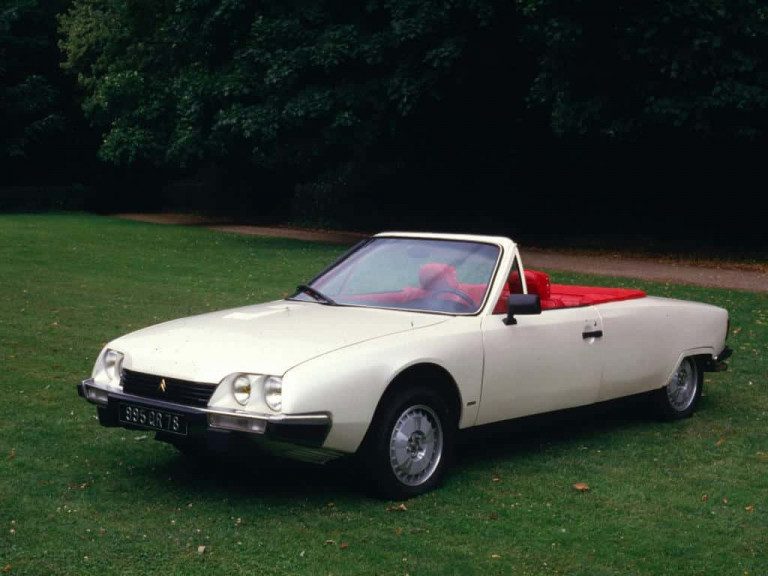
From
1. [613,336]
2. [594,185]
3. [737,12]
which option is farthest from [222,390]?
[594,185]

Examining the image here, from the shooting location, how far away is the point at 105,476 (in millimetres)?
6859

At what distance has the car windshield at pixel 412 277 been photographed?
24.0 feet

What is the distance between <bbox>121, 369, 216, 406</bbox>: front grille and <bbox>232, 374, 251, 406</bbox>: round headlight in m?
0.12

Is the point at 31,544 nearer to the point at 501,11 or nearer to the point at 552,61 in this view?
the point at 552,61

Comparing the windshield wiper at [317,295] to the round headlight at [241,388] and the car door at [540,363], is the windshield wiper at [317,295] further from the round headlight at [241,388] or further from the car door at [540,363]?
the round headlight at [241,388]

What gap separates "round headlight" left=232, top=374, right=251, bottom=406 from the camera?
19.9 feet

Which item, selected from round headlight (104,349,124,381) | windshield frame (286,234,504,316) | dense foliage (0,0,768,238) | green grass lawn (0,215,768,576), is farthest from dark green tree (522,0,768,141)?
round headlight (104,349,124,381)

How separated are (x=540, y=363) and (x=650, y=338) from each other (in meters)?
1.36

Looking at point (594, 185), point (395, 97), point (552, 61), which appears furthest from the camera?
point (594, 185)

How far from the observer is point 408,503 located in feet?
21.1

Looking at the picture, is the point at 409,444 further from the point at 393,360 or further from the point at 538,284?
the point at 538,284

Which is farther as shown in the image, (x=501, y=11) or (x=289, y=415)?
(x=501, y=11)

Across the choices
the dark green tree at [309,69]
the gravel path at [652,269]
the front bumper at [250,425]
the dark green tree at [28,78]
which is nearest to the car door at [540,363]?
the front bumper at [250,425]

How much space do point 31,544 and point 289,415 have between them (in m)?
1.40
